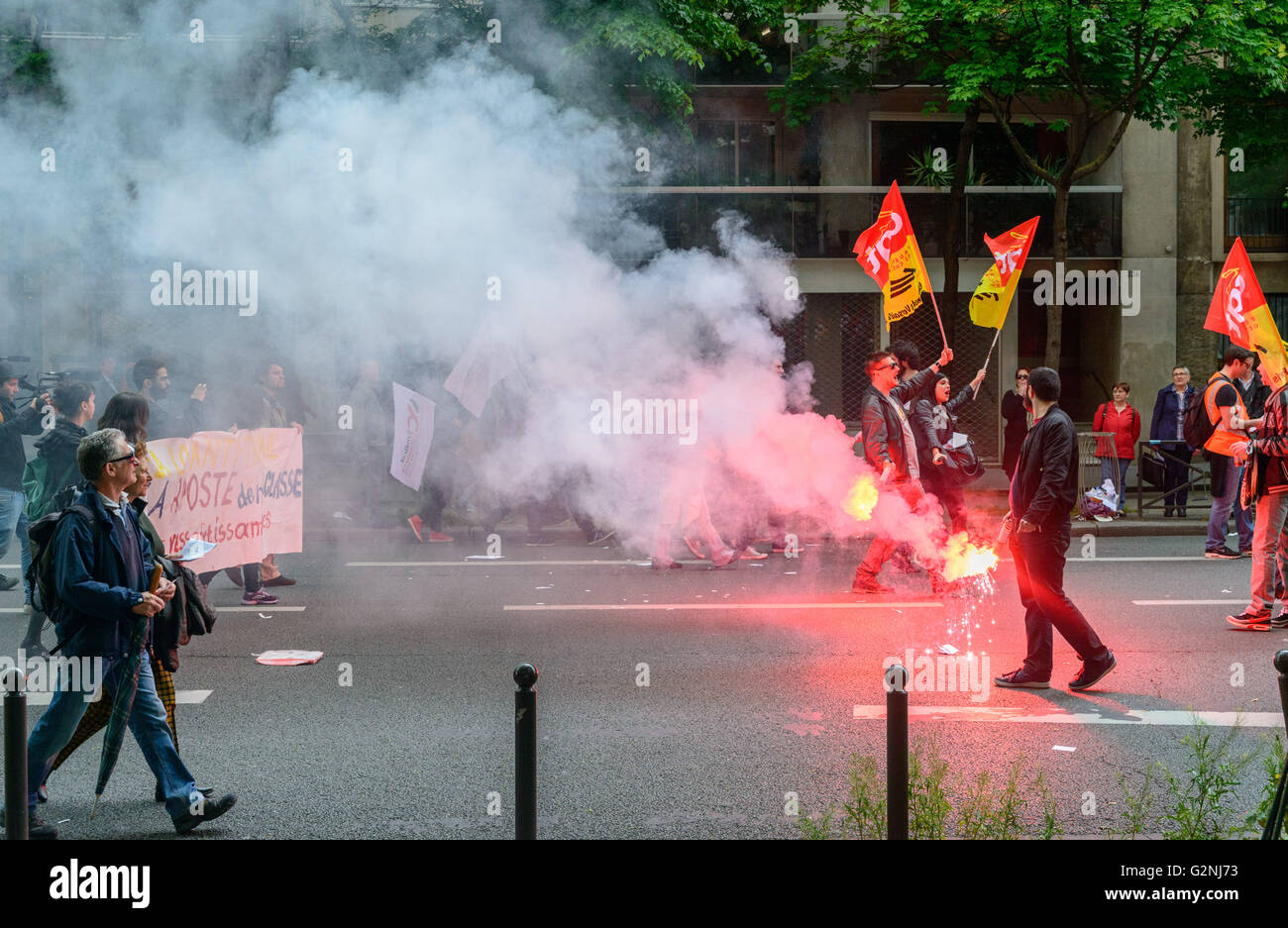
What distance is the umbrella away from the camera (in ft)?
15.7

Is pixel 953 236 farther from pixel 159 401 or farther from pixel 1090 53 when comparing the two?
pixel 159 401

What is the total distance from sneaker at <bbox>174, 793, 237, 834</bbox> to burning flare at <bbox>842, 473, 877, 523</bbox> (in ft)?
19.5

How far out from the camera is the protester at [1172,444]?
1495 centimetres

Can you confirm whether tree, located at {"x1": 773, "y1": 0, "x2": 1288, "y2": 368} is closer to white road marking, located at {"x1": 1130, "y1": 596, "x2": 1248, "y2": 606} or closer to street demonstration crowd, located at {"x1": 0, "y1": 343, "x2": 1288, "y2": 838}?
street demonstration crowd, located at {"x1": 0, "y1": 343, "x2": 1288, "y2": 838}

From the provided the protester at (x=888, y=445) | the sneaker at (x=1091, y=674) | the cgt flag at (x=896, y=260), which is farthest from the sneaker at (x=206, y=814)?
the cgt flag at (x=896, y=260)

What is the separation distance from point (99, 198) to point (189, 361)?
2.61 meters

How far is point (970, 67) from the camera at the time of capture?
1705cm

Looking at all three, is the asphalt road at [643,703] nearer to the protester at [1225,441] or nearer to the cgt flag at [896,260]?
→ the protester at [1225,441]

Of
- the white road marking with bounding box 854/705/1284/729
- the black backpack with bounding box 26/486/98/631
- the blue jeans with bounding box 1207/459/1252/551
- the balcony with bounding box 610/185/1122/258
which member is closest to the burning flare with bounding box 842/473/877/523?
the white road marking with bounding box 854/705/1284/729

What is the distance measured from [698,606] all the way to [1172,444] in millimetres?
8514

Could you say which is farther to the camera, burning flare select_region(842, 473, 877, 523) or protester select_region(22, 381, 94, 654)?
burning flare select_region(842, 473, 877, 523)

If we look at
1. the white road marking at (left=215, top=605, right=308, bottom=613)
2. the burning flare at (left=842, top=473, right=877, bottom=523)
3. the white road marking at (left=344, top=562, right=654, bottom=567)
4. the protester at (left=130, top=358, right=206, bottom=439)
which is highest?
the protester at (left=130, top=358, right=206, bottom=439)

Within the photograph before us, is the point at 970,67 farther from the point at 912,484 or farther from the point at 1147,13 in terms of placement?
the point at 912,484

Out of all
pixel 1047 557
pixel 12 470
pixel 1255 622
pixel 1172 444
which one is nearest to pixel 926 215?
pixel 1172 444
